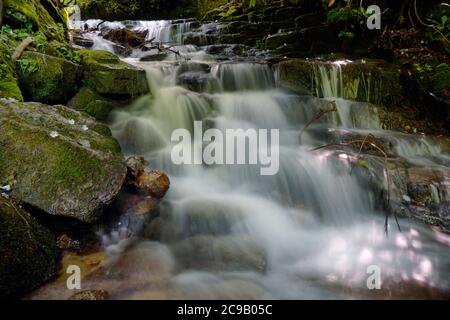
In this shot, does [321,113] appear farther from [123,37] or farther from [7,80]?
[123,37]

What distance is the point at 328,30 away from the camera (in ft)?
29.6

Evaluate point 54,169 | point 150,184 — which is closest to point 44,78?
point 54,169

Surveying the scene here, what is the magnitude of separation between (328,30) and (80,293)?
9.35 meters

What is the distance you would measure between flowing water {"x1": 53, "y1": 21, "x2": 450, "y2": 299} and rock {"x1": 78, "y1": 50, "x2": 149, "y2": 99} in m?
0.23

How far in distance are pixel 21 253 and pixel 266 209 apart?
2.60 metres

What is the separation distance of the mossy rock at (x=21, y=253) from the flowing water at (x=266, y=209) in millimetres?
625

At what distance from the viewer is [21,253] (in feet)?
7.37

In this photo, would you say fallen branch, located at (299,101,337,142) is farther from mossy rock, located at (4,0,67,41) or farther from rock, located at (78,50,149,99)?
mossy rock, located at (4,0,67,41)

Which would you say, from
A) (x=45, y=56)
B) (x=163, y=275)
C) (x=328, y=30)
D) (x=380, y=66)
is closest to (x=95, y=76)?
(x=45, y=56)

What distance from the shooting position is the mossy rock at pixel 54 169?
2.68 meters

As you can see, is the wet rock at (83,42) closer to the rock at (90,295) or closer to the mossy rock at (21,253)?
the mossy rock at (21,253)

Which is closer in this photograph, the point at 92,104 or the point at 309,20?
the point at 92,104

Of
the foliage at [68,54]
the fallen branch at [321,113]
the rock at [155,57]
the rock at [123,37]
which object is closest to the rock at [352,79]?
the fallen branch at [321,113]
